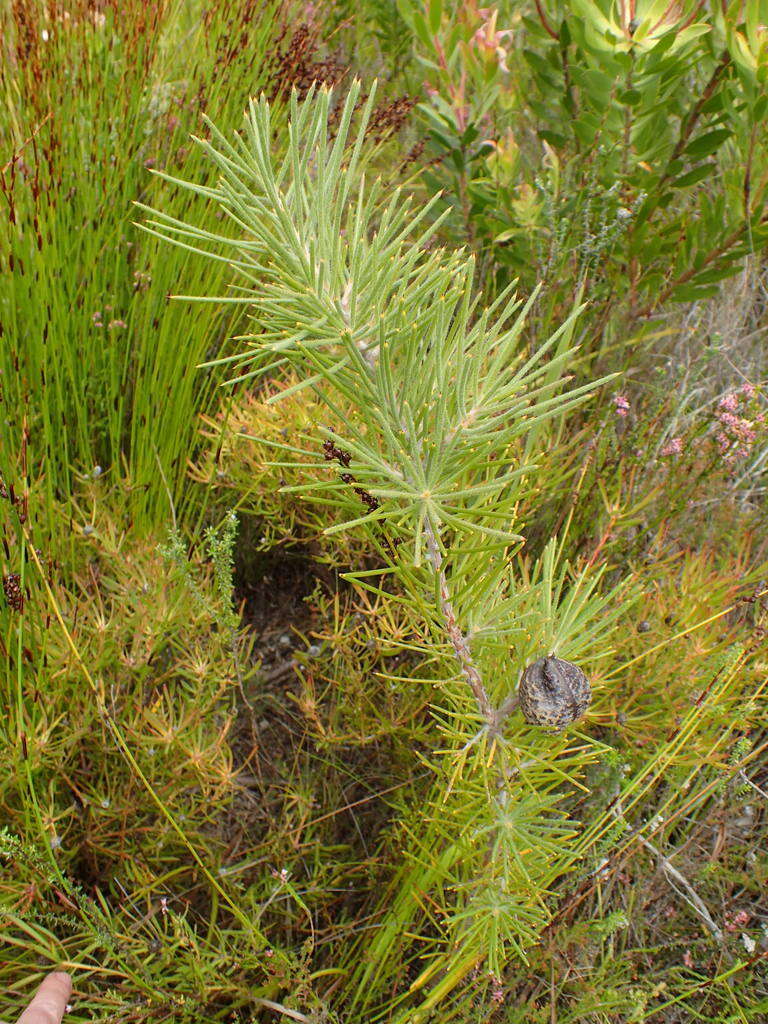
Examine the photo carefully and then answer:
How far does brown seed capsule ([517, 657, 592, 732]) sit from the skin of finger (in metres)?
0.85

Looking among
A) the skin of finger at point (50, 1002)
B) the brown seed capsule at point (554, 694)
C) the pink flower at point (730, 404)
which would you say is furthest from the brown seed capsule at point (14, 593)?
the pink flower at point (730, 404)

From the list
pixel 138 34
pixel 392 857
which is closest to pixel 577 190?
pixel 138 34

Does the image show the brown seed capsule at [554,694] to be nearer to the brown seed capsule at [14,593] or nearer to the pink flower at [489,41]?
the brown seed capsule at [14,593]

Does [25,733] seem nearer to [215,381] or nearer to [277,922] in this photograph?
[277,922]

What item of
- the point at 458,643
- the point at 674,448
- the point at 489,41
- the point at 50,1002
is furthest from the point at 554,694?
the point at 489,41

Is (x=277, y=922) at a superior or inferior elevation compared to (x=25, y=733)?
inferior

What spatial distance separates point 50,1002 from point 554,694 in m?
0.92

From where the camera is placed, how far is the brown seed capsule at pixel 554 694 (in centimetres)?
85

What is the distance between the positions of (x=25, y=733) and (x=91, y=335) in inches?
40.3

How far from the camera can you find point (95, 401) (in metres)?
1.89

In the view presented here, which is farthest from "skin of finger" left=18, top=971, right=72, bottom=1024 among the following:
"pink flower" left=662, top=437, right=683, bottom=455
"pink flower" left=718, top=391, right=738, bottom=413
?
"pink flower" left=718, top=391, right=738, bottom=413

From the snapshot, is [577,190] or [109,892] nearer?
[109,892]

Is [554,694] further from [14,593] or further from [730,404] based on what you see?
[730,404]

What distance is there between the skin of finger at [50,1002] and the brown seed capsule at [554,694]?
0.85m
